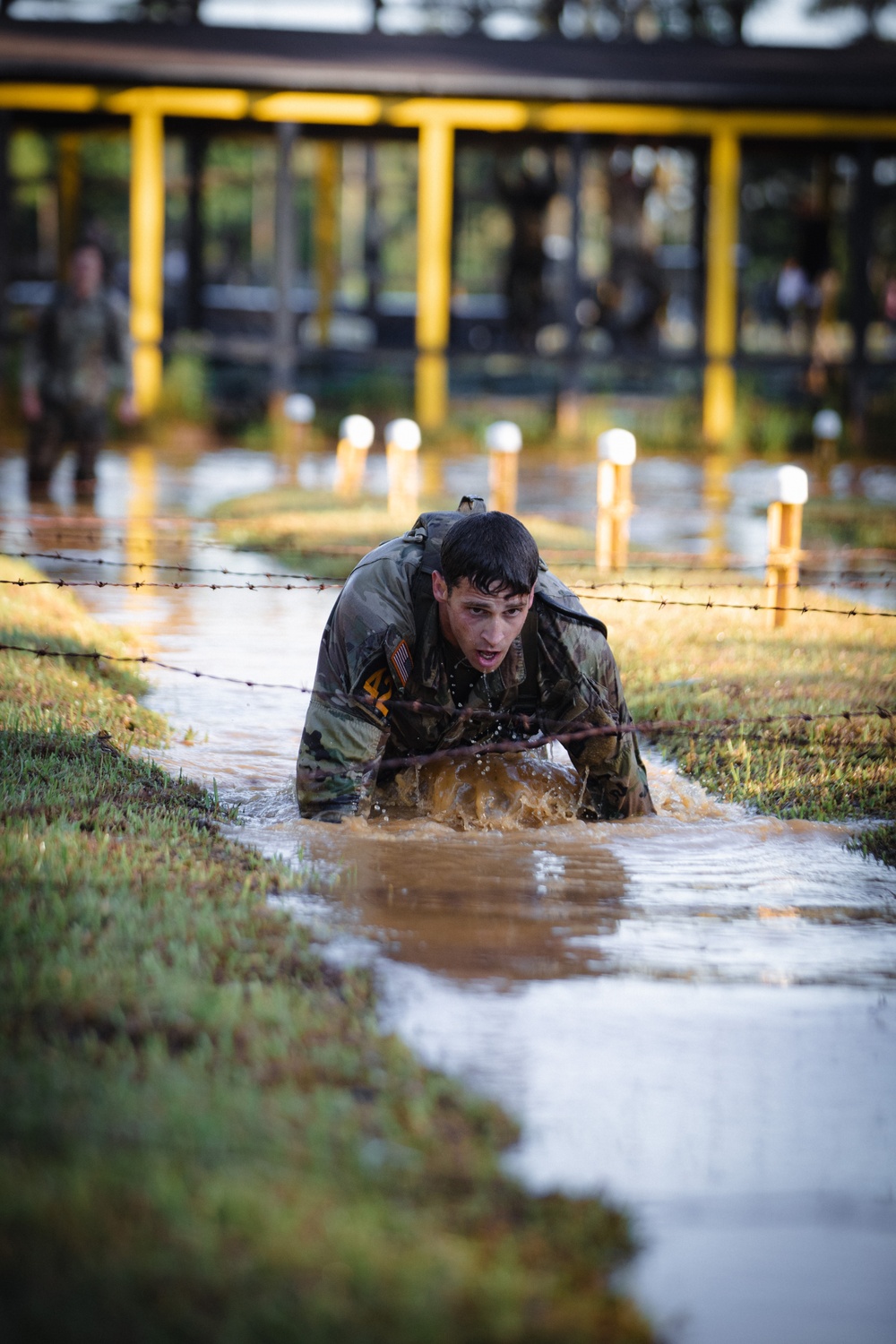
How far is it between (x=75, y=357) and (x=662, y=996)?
10.1 metres

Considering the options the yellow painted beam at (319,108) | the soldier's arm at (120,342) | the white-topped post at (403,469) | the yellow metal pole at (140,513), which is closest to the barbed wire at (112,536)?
the yellow metal pole at (140,513)

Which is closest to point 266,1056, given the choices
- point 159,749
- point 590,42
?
point 159,749

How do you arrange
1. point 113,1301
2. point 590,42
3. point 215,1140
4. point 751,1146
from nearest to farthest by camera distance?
point 113,1301, point 215,1140, point 751,1146, point 590,42

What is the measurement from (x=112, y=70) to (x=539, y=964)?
16.3 metres

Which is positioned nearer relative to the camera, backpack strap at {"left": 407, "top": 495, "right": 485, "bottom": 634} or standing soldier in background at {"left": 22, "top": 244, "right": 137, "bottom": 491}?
backpack strap at {"left": 407, "top": 495, "right": 485, "bottom": 634}

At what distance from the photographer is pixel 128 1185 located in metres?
2.60

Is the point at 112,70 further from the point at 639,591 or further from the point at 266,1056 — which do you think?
the point at 266,1056

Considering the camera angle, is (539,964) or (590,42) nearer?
(539,964)

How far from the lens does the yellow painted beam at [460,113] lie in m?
18.3

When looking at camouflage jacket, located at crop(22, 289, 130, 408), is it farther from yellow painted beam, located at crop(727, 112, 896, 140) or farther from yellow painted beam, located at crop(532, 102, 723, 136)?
yellow painted beam, located at crop(727, 112, 896, 140)

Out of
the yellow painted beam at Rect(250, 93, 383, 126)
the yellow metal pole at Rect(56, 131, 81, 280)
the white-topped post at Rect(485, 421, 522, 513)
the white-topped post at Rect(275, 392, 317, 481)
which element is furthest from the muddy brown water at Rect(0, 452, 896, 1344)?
the yellow metal pole at Rect(56, 131, 81, 280)

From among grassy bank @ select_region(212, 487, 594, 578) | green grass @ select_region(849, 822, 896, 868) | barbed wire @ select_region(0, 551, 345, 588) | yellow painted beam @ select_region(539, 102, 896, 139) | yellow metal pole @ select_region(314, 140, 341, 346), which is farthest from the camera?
yellow metal pole @ select_region(314, 140, 341, 346)

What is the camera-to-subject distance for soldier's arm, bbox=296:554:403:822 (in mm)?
4828

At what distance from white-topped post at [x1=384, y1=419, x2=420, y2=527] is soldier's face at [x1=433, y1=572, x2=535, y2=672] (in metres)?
6.78
